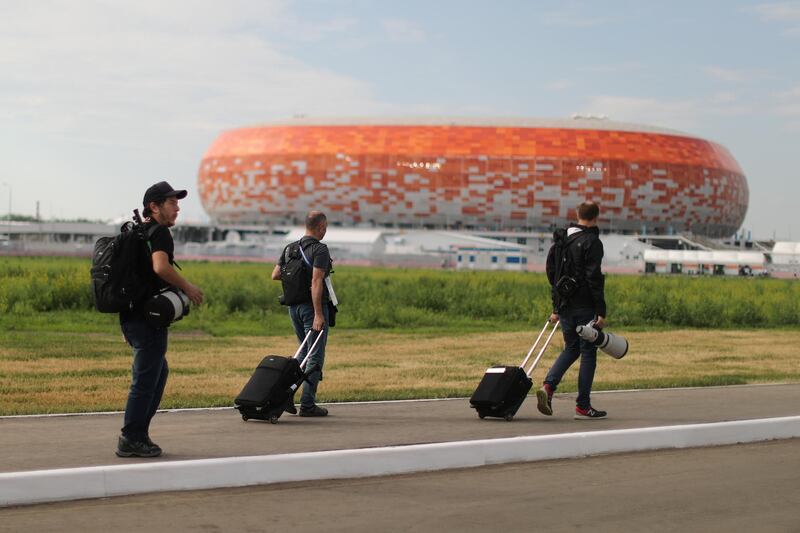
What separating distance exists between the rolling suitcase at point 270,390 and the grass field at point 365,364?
1319 mm

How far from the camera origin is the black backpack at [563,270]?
9234 millimetres

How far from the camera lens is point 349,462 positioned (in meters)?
6.58

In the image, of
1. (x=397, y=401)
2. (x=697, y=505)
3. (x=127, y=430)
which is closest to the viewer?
(x=697, y=505)

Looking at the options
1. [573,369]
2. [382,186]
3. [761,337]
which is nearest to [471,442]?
[573,369]

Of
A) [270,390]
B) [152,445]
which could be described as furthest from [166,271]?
[270,390]

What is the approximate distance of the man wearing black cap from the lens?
6773 millimetres

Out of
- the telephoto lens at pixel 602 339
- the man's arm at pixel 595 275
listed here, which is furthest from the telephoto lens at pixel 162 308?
the man's arm at pixel 595 275

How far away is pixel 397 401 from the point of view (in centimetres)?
1016

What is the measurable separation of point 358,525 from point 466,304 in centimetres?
2272

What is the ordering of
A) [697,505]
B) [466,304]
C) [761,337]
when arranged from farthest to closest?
[466,304]
[761,337]
[697,505]

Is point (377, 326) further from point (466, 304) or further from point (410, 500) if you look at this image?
point (410, 500)

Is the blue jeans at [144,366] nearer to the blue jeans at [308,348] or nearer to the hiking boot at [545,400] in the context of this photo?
the blue jeans at [308,348]

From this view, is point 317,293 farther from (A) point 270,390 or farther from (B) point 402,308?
(B) point 402,308

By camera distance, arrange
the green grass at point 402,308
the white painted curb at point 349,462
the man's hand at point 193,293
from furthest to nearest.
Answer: the green grass at point 402,308, the man's hand at point 193,293, the white painted curb at point 349,462
